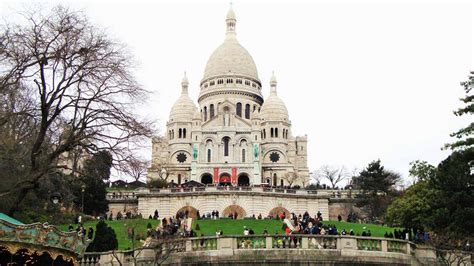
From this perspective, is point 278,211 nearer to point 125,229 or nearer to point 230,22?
point 125,229

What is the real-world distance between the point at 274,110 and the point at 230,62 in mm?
14153

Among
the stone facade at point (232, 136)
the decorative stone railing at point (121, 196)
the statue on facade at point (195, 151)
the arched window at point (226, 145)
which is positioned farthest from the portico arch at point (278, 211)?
the arched window at point (226, 145)

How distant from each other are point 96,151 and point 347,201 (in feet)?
159

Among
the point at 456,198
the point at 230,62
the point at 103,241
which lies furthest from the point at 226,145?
the point at 103,241

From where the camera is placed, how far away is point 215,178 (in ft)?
319

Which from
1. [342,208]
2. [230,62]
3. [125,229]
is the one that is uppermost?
[230,62]

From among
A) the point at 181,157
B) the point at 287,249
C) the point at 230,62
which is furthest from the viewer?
the point at 230,62

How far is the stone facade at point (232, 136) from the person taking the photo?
98.9 m

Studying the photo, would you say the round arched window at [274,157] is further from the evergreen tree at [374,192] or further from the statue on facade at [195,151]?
the evergreen tree at [374,192]

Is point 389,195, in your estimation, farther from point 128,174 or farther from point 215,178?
point 128,174

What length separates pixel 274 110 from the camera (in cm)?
10850

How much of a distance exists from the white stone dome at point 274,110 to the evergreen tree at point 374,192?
3240 centimetres

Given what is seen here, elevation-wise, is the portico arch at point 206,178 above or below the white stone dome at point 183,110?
below

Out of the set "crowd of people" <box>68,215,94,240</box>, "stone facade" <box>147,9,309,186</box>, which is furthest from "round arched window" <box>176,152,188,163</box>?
"crowd of people" <box>68,215,94,240</box>
